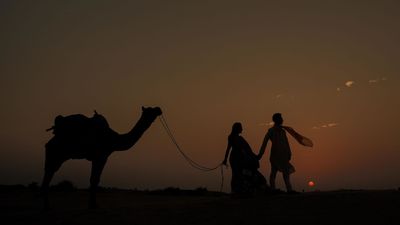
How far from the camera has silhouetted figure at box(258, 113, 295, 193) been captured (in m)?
18.0

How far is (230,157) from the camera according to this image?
18109mm

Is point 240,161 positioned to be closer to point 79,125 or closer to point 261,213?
point 261,213

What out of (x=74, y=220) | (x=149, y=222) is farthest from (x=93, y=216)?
(x=149, y=222)

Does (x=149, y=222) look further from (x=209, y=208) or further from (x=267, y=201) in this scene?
(x=267, y=201)

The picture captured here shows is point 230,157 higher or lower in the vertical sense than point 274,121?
lower

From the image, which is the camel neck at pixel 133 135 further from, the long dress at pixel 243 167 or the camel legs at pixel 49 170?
the long dress at pixel 243 167

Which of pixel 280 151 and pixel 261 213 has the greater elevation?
pixel 280 151

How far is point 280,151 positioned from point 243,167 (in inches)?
53.7

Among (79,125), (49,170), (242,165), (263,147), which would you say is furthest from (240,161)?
(49,170)

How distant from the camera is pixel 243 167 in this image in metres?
17.7

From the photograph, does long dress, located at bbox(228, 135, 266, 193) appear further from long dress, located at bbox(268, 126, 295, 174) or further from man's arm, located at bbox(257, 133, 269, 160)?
long dress, located at bbox(268, 126, 295, 174)

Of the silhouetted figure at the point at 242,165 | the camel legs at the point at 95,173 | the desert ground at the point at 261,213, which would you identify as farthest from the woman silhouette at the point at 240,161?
the camel legs at the point at 95,173

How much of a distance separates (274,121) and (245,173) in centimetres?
206

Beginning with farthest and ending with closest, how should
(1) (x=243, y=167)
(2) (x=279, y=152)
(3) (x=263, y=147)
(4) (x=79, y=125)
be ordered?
(4) (x=79, y=125)
(3) (x=263, y=147)
(2) (x=279, y=152)
(1) (x=243, y=167)
